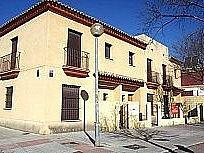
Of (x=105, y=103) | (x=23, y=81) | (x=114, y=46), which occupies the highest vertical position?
(x=114, y=46)

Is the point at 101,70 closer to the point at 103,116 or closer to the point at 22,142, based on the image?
the point at 103,116

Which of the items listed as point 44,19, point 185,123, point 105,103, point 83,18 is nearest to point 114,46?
point 83,18

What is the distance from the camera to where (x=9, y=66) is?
57.7 feet

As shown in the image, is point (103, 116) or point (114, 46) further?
point (114, 46)

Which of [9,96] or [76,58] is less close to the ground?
[76,58]

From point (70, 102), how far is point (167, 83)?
14.6 metres

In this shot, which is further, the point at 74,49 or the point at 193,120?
the point at 193,120

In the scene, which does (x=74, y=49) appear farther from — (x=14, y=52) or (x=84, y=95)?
(x=14, y=52)

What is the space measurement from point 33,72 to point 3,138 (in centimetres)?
409

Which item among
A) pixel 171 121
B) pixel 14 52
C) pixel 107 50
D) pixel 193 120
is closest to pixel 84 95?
pixel 107 50

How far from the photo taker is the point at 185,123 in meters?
24.0

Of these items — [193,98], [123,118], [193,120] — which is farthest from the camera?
[193,98]

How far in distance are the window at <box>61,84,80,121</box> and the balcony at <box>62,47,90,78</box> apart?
81 cm

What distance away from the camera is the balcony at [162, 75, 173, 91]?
26895mm
